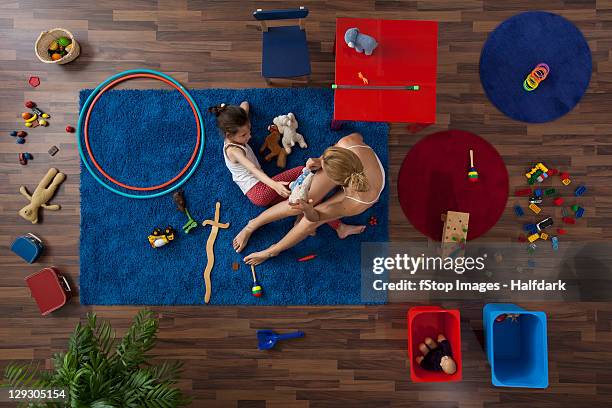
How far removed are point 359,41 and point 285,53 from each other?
509mm

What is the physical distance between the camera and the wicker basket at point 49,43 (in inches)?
113

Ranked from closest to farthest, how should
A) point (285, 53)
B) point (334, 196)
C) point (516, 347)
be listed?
point (334, 196)
point (285, 53)
point (516, 347)

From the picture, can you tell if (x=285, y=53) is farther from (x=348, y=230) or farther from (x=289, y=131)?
(x=348, y=230)

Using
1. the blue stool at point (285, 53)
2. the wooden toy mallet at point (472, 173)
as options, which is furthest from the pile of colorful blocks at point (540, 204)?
the blue stool at point (285, 53)

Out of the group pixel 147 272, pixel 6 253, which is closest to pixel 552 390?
pixel 147 272

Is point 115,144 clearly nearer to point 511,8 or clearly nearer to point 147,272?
point 147,272

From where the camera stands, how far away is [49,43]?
293cm

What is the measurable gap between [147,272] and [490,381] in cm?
239

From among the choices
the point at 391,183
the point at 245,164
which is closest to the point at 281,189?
the point at 245,164

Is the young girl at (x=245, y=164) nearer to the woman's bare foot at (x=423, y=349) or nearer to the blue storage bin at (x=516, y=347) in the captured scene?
the woman's bare foot at (x=423, y=349)

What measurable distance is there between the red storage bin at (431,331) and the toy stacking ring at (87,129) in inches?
67.6

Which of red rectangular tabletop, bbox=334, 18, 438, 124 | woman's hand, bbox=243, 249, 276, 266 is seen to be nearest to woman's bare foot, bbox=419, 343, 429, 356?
woman's hand, bbox=243, 249, 276, 266

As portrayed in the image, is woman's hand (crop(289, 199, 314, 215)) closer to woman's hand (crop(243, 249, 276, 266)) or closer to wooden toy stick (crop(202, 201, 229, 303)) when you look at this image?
woman's hand (crop(243, 249, 276, 266))
